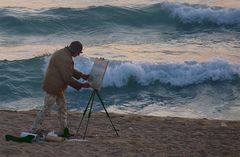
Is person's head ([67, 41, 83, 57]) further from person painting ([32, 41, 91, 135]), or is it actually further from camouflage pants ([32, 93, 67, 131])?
camouflage pants ([32, 93, 67, 131])

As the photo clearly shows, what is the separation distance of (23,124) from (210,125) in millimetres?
3738

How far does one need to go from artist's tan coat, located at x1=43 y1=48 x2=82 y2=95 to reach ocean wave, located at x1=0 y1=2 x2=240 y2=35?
60.7 ft

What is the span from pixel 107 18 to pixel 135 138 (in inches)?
794

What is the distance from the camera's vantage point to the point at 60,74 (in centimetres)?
966

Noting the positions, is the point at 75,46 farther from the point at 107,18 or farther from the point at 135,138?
the point at 107,18

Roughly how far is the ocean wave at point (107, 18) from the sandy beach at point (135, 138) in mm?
16013

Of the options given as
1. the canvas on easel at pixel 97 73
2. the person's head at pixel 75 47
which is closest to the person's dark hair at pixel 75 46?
the person's head at pixel 75 47

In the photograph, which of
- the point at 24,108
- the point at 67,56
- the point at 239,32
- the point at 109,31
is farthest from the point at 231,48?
the point at 67,56

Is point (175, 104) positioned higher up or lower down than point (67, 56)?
lower down

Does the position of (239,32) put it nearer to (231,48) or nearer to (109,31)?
(231,48)

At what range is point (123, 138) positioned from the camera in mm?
10602

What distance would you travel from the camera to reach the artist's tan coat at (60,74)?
9.57 meters

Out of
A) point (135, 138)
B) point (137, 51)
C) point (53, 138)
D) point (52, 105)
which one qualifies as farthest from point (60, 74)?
point (137, 51)

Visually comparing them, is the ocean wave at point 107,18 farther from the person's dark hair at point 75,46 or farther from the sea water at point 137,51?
the person's dark hair at point 75,46
